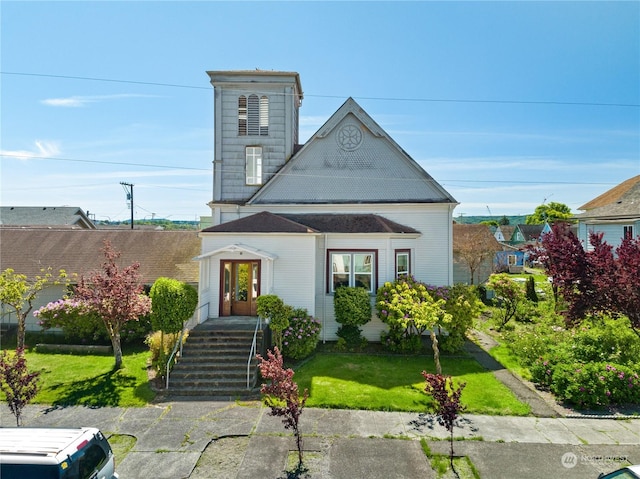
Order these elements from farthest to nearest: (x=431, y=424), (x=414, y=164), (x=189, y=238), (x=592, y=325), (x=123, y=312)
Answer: (x=189, y=238) → (x=414, y=164) → (x=592, y=325) → (x=123, y=312) → (x=431, y=424)

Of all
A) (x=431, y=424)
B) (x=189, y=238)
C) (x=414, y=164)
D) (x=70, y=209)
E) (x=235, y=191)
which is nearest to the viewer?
(x=431, y=424)

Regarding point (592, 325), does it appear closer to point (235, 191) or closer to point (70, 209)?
point (235, 191)

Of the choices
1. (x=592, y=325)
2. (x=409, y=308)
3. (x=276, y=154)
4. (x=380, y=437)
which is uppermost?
(x=276, y=154)

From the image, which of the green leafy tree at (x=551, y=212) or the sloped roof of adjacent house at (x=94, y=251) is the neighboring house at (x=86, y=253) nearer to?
the sloped roof of adjacent house at (x=94, y=251)

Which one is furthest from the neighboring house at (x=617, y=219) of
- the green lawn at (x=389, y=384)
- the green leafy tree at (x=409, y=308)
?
the green lawn at (x=389, y=384)

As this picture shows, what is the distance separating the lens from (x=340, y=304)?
1459 cm

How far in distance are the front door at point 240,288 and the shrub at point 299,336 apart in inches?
91.1

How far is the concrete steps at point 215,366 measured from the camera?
429 inches

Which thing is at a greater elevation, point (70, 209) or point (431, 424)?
point (70, 209)

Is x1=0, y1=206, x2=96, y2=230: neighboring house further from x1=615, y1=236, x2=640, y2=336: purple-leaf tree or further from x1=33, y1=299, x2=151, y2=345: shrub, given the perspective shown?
x1=615, y1=236, x2=640, y2=336: purple-leaf tree

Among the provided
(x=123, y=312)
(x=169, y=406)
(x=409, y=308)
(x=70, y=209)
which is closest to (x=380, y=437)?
(x=409, y=308)

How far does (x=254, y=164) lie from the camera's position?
19.1 meters

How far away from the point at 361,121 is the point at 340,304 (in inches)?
363

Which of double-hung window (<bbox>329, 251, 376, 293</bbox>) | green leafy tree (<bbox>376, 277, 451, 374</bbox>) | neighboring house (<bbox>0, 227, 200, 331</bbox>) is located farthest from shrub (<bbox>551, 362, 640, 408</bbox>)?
neighboring house (<bbox>0, 227, 200, 331</bbox>)
